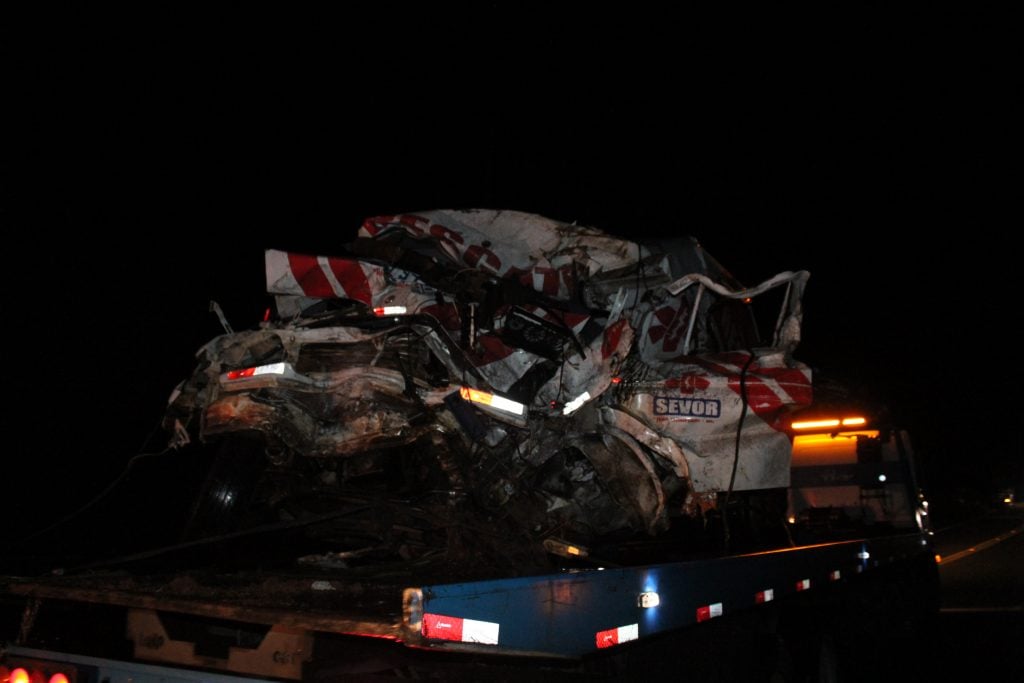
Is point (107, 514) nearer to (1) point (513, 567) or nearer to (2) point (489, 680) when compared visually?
(1) point (513, 567)

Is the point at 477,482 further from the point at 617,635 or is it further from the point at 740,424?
the point at 740,424

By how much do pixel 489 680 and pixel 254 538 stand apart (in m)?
1.86

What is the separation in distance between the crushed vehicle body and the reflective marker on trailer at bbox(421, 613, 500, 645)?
41.2 inches

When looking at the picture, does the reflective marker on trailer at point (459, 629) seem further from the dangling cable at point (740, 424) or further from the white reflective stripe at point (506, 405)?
the dangling cable at point (740, 424)

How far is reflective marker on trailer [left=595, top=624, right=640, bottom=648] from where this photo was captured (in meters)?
2.99

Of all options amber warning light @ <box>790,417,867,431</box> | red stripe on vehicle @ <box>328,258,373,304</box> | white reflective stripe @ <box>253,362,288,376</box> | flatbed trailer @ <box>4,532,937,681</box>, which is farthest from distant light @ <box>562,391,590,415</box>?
amber warning light @ <box>790,417,867,431</box>

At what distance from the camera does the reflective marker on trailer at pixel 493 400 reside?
3.91 metres

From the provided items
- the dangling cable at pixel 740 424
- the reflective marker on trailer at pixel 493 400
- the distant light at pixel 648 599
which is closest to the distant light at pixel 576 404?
the reflective marker on trailer at pixel 493 400

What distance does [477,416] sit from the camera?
13.1 ft

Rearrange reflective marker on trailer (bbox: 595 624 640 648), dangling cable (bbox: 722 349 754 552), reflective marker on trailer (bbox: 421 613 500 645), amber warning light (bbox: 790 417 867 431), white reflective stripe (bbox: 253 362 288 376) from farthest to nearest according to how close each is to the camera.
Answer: amber warning light (bbox: 790 417 867 431) → dangling cable (bbox: 722 349 754 552) → white reflective stripe (bbox: 253 362 288 376) → reflective marker on trailer (bbox: 595 624 640 648) → reflective marker on trailer (bbox: 421 613 500 645)

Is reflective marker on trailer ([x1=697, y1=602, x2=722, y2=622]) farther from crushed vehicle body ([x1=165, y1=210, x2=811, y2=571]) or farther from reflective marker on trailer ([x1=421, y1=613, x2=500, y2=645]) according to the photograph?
reflective marker on trailer ([x1=421, y1=613, x2=500, y2=645])

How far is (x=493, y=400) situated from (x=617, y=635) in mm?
1384

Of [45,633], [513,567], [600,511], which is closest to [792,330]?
[600,511]

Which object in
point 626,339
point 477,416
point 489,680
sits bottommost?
point 489,680
